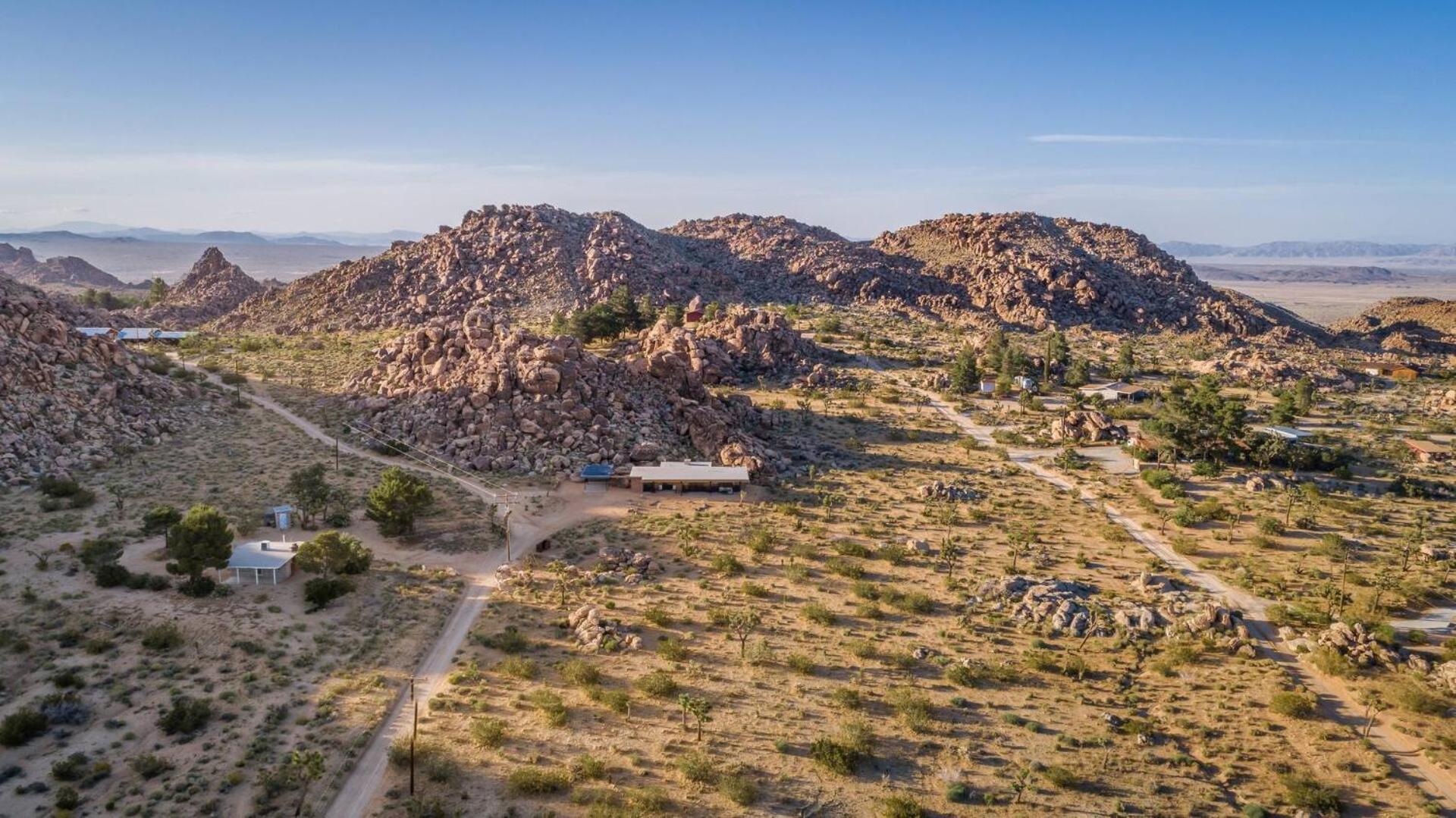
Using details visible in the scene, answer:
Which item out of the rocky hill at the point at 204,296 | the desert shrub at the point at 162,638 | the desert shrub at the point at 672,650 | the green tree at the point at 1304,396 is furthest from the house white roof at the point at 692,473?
the rocky hill at the point at 204,296

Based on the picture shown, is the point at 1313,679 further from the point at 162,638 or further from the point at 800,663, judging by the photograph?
the point at 162,638

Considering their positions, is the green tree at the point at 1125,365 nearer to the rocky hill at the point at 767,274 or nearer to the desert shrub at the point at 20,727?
the rocky hill at the point at 767,274

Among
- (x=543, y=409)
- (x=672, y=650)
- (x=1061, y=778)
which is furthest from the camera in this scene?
(x=543, y=409)

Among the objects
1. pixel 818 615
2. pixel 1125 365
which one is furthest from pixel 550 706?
pixel 1125 365

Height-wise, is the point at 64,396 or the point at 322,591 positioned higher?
the point at 64,396

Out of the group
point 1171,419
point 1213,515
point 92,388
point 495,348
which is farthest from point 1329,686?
point 92,388

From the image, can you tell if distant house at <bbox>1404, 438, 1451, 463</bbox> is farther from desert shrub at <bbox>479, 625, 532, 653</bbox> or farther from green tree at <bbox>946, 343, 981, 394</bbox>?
desert shrub at <bbox>479, 625, 532, 653</bbox>

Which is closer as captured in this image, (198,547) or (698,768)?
(698,768)
